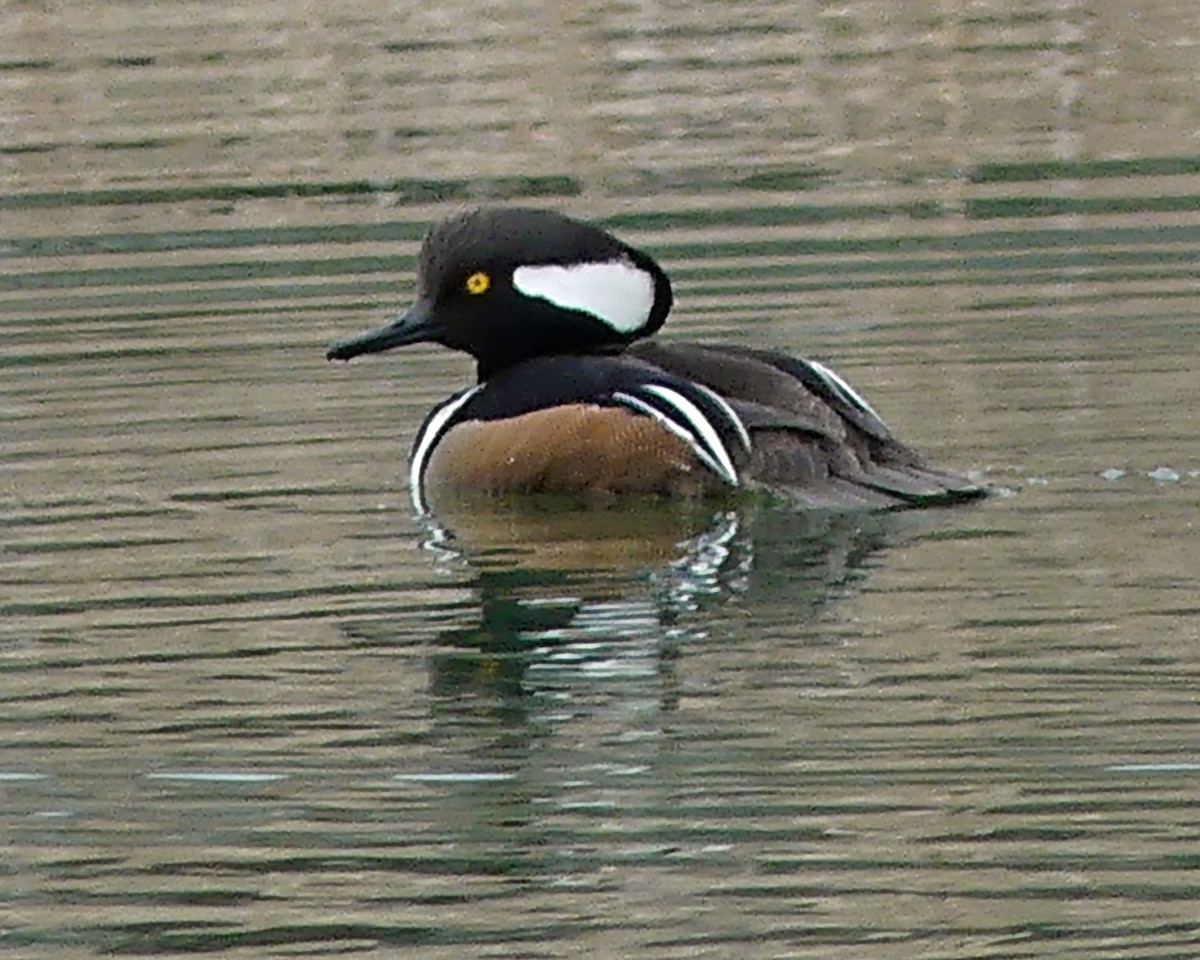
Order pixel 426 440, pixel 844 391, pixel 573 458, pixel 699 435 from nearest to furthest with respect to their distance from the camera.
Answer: pixel 699 435 → pixel 573 458 → pixel 844 391 → pixel 426 440

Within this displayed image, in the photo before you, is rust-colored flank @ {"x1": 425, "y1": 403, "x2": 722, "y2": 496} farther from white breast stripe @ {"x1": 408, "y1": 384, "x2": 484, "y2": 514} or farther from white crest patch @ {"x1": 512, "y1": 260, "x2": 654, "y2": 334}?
white crest patch @ {"x1": 512, "y1": 260, "x2": 654, "y2": 334}

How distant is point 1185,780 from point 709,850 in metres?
0.91

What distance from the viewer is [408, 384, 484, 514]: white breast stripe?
34.1 ft

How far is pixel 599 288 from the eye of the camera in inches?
428

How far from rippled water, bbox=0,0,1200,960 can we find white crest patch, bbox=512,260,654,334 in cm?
70

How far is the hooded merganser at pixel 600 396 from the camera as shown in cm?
998

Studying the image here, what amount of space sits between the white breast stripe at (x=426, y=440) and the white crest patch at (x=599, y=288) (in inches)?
14.2

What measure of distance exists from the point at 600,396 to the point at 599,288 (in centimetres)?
69

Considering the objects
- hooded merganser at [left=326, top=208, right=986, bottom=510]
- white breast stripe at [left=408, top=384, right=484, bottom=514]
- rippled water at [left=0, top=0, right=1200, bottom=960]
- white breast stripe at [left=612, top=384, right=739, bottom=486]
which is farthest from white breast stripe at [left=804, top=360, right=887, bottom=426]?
white breast stripe at [left=408, top=384, right=484, bottom=514]

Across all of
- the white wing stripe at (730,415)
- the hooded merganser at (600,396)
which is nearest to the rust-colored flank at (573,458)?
the hooded merganser at (600,396)

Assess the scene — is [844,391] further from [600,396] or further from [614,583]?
[614,583]

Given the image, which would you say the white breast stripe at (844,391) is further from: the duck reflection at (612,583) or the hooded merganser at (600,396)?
the duck reflection at (612,583)

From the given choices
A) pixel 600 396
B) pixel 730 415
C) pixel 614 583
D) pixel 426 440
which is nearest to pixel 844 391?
pixel 730 415

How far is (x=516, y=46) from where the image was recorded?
68.3ft
